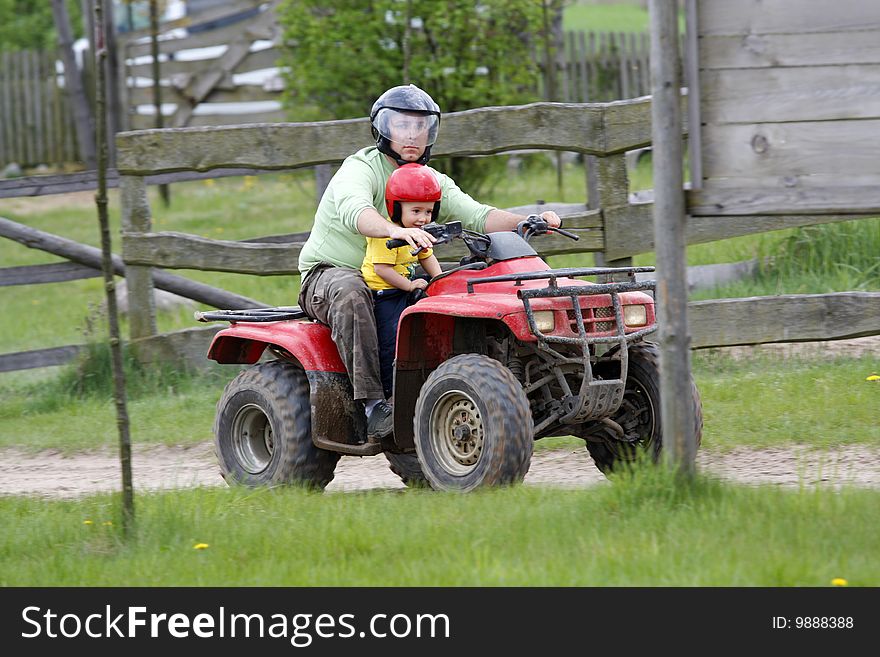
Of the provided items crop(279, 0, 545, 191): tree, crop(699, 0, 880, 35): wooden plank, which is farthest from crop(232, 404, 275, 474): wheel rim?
crop(279, 0, 545, 191): tree

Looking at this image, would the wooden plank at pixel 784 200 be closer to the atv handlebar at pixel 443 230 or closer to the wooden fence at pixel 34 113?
the atv handlebar at pixel 443 230

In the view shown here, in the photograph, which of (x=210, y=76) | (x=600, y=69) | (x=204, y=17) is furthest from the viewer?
(x=204, y=17)

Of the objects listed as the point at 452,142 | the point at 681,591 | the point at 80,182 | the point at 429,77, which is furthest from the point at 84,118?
the point at 681,591

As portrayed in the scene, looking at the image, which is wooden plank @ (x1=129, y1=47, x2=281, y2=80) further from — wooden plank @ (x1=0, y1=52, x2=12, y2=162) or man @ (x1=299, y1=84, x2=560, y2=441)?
man @ (x1=299, y1=84, x2=560, y2=441)

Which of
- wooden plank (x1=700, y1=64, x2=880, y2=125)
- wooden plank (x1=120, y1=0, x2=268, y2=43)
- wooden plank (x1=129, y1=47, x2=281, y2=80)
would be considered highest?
wooden plank (x1=120, y1=0, x2=268, y2=43)

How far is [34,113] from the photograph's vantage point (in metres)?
21.8

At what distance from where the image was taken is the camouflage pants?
232 inches

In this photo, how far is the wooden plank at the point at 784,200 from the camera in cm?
474

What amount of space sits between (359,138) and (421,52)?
4607 millimetres

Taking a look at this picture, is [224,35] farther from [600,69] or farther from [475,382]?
[475,382]

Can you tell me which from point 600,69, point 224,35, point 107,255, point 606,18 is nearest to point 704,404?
point 107,255

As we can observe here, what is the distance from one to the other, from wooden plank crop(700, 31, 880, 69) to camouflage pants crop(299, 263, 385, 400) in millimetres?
1877

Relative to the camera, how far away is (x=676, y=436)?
4.95 metres

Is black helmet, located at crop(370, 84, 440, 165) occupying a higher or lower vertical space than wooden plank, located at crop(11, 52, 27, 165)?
lower
